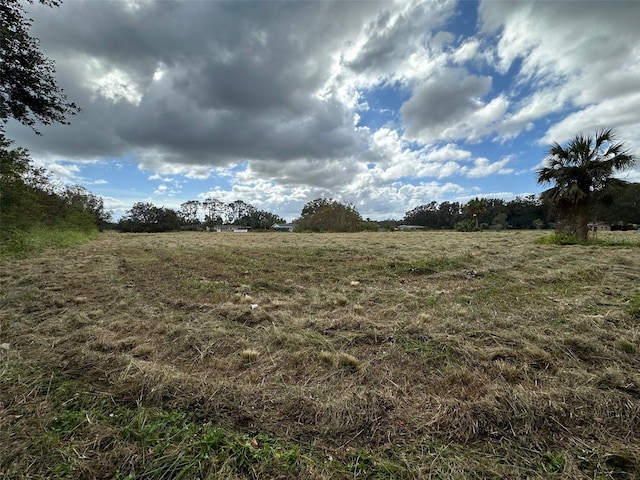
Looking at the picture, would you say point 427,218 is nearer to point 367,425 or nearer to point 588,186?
point 588,186

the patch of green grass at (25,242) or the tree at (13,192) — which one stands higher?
the tree at (13,192)

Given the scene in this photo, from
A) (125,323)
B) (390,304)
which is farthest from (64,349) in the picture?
(390,304)

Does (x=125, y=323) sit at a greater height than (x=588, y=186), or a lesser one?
lesser

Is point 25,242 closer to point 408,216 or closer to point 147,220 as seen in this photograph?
point 147,220

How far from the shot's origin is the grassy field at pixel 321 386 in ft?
5.06

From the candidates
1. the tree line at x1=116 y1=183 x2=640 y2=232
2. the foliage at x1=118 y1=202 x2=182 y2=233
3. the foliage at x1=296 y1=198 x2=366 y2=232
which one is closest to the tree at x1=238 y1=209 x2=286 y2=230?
the tree line at x1=116 y1=183 x2=640 y2=232

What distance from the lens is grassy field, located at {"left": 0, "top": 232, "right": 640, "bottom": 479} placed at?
154 cm

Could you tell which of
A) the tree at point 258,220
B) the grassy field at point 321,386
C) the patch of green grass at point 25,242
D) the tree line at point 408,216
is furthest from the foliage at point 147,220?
the grassy field at point 321,386

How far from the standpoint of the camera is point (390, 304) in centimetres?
443

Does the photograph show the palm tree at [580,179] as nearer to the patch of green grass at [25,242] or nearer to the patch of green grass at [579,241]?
the patch of green grass at [579,241]

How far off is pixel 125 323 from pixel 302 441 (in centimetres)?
301

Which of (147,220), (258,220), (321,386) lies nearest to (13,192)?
(321,386)

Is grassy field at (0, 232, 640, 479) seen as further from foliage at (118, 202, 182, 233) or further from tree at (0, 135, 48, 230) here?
foliage at (118, 202, 182, 233)

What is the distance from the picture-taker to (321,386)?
2.23m
